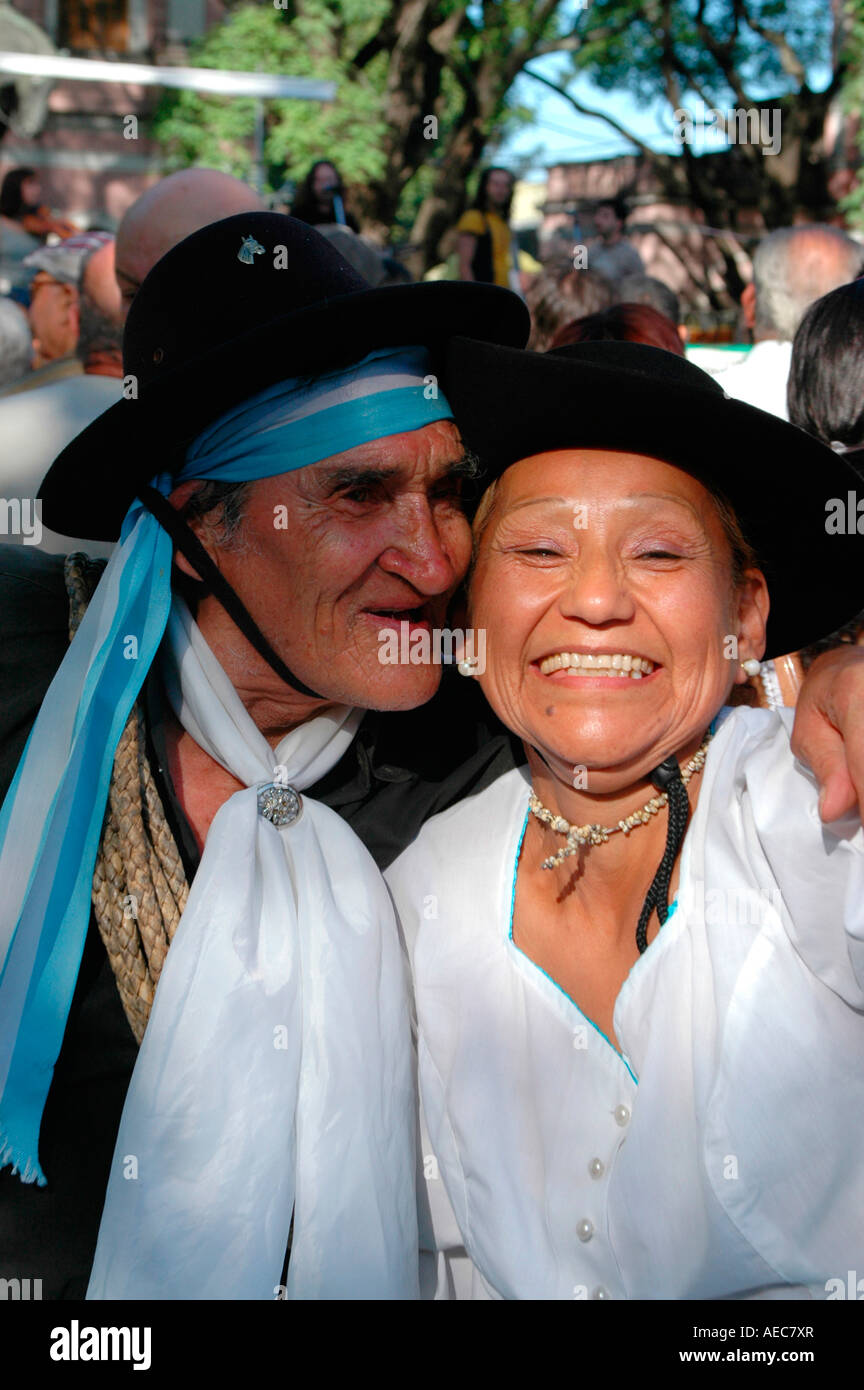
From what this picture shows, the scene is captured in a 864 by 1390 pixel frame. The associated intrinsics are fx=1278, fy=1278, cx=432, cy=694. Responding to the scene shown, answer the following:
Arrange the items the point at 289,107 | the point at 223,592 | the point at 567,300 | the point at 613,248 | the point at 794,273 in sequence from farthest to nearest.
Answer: the point at 289,107
the point at 613,248
the point at 794,273
the point at 567,300
the point at 223,592

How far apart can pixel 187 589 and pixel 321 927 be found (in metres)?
0.75

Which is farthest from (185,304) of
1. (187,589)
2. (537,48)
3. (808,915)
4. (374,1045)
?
(537,48)

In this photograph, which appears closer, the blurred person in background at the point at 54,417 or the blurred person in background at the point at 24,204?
the blurred person in background at the point at 54,417

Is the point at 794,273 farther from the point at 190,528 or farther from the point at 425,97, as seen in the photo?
the point at 425,97

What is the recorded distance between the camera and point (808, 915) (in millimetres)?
1899

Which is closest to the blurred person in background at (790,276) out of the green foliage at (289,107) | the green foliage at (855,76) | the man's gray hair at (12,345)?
the man's gray hair at (12,345)

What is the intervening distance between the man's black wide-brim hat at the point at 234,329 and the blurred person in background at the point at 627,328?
1637 millimetres

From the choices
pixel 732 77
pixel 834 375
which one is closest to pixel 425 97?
pixel 732 77

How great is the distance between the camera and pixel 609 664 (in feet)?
6.84

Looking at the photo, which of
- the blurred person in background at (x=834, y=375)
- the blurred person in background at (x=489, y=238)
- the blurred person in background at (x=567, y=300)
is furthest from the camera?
the blurred person in background at (x=489, y=238)

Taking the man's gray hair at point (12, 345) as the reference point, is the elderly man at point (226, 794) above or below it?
below

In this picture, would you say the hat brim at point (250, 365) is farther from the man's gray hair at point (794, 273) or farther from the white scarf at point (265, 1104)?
the man's gray hair at point (794, 273)

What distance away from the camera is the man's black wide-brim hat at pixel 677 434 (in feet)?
6.63

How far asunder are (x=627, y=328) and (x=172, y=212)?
5.30ft
